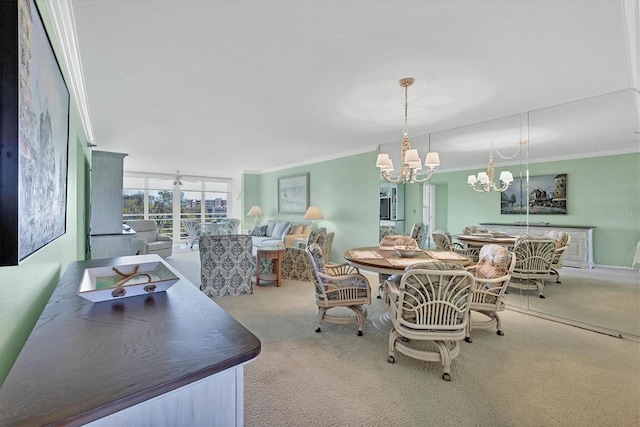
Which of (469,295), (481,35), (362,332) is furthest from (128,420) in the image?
(481,35)

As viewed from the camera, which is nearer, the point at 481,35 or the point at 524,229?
the point at 481,35

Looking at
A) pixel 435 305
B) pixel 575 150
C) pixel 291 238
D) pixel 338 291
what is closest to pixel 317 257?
pixel 338 291

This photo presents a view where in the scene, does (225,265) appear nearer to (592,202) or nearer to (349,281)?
(349,281)

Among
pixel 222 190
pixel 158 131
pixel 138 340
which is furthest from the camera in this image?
pixel 222 190

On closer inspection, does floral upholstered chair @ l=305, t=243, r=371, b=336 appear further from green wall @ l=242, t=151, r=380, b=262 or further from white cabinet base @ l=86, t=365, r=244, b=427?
green wall @ l=242, t=151, r=380, b=262

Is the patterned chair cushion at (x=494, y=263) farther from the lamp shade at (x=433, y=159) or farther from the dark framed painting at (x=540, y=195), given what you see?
the dark framed painting at (x=540, y=195)

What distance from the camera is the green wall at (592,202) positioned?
312cm

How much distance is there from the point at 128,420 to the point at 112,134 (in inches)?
207

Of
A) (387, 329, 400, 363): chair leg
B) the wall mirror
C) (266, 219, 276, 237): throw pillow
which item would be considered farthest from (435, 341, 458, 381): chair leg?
(266, 219, 276, 237): throw pillow

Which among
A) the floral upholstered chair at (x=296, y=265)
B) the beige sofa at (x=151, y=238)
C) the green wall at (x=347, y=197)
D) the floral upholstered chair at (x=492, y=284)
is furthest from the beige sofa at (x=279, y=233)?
the floral upholstered chair at (x=492, y=284)

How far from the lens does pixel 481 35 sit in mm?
1961

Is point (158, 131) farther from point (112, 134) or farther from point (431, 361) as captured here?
point (431, 361)

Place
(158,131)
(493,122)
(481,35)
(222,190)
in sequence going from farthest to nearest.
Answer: (222,190) < (158,131) < (493,122) < (481,35)

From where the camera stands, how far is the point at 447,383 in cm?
203
